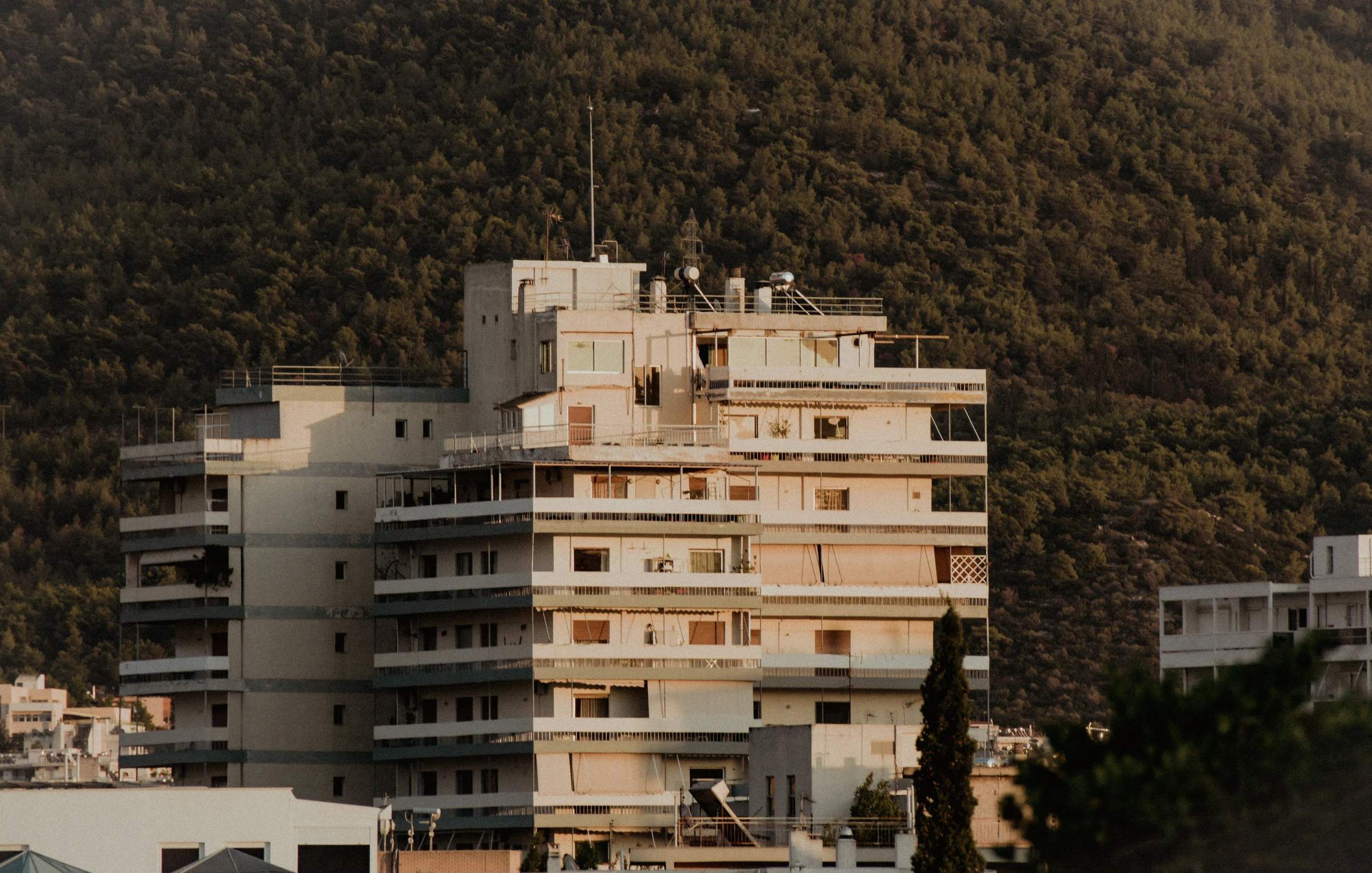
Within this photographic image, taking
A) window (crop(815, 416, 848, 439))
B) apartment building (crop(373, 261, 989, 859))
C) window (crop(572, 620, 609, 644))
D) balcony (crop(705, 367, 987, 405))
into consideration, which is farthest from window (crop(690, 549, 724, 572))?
window (crop(815, 416, 848, 439))

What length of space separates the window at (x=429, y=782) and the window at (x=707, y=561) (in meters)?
13.5

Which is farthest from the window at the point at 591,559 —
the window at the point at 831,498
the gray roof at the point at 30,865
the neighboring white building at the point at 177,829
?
the gray roof at the point at 30,865

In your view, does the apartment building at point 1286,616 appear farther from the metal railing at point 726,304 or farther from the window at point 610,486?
the window at point 610,486

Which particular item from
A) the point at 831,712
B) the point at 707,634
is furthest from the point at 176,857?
the point at 831,712

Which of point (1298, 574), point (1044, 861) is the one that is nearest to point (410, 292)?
point (1298, 574)

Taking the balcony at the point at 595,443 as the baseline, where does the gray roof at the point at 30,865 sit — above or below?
below

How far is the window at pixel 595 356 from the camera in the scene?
12519cm

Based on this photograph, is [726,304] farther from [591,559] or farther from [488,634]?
[488,634]

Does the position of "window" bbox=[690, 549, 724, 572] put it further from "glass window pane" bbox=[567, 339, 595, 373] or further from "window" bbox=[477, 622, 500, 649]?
"glass window pane" bbox=[567, 339, 595, 373]

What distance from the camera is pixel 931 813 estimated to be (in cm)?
8731

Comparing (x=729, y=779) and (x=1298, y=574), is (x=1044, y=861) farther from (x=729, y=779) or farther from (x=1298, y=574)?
(x=1298, y=574)

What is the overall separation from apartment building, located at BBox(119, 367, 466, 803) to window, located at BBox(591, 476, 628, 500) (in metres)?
11.9

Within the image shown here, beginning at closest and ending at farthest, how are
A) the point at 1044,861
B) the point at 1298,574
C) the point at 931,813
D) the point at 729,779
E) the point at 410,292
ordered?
the point at 1044,861 < the point at 931,813 < the point at 729,779 < the point at 1298,574 < the point at 410,292

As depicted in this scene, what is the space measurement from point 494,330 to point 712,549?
16.9 metres
